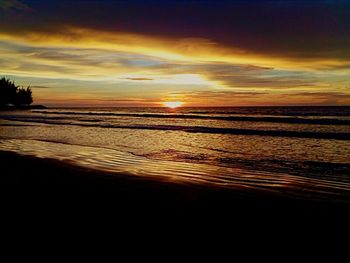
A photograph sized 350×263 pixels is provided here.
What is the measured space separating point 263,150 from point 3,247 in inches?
539

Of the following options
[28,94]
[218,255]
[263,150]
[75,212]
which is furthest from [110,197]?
A: [28,94]

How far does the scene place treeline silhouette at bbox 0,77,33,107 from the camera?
109 m

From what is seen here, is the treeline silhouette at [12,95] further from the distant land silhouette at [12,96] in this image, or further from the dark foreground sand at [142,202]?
the dark foreground sand at [142,202]

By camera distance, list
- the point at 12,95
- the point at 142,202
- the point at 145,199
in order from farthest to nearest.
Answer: the point at 12,95, the point at 145,199, the point at 142,202

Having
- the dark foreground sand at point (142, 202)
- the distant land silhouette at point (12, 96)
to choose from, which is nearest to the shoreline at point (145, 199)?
the dark foreground sand at point (142, 202)

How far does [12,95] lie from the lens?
112688 millimetres

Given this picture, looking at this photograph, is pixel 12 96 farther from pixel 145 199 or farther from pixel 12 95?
pixel 145 199

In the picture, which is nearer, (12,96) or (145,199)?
(145,199)

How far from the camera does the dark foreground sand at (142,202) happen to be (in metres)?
5.82

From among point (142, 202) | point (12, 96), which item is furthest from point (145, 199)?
point (12, 96)

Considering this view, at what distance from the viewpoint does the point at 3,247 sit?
4340mm

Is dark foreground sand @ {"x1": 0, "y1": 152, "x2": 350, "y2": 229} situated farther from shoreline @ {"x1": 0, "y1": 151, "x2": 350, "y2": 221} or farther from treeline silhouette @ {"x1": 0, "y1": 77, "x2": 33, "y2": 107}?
treeline silhouette @ {"x1": 0, "y1": 77, "x2": 33, "y2": 107}

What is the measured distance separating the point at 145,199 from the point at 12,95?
399ft

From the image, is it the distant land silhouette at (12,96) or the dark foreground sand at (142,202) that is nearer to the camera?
the dark foreground sand at (142,202)
